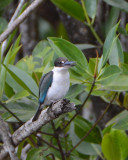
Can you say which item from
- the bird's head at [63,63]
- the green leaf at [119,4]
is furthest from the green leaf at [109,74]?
the green leaf at [119,4]

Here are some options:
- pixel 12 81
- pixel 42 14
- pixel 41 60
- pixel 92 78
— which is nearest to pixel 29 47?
pixel 42 14

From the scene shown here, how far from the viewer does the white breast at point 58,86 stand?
6.98 feet

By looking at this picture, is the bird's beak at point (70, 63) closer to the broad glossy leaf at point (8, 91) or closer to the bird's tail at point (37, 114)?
the bird's tail at point (37, 114)

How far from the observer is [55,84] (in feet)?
7.24

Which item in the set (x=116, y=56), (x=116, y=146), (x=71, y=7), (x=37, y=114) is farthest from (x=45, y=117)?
(x=71, y=7)

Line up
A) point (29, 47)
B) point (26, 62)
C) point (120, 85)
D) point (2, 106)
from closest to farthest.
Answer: point (120, 85)
point (2, 106)
point (26, 62)
point (29, 47)

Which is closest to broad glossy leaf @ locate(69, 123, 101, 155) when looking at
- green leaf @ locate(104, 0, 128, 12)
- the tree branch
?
the tree branch

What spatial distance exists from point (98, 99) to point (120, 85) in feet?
4.31

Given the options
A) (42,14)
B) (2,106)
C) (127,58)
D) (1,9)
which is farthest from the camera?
(42,14)

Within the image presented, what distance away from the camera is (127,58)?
7.73 ft

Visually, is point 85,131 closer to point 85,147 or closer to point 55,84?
point 85,147

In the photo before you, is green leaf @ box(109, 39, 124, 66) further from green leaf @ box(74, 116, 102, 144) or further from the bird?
→ green leaf @ box(74, 116, 102, 144)

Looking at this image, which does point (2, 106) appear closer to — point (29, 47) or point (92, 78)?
point (92, 78)

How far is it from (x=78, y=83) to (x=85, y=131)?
46cm
